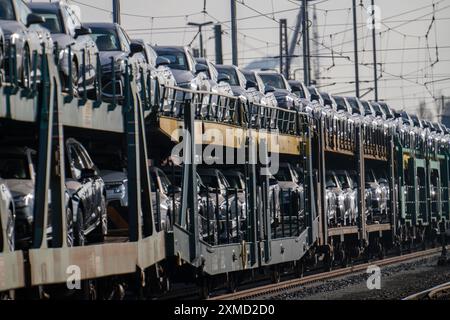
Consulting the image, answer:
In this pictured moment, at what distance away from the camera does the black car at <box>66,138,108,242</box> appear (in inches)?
569

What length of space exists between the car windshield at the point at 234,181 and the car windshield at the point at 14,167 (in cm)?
1075

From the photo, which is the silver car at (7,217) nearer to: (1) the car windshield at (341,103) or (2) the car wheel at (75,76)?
(2) the car wheel at (75,76)

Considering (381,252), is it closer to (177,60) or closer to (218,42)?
(177,60)

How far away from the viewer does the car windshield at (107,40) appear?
68.9ft

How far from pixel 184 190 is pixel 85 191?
3723mm

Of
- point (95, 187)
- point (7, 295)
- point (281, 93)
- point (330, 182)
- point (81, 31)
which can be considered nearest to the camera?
point (7, 295)

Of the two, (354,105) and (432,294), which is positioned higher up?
(354,105)

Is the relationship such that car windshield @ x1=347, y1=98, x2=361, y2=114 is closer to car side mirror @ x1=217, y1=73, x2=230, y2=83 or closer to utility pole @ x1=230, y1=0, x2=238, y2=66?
utility pole @ x1=230, y1=0, x2=238, y2=66

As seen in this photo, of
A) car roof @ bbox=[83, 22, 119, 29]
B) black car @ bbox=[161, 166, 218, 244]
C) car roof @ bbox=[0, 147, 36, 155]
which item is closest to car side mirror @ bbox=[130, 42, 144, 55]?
car roof @ bbox=[83, 22, 119, 29]

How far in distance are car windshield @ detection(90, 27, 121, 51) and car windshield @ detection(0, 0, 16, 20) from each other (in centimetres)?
618

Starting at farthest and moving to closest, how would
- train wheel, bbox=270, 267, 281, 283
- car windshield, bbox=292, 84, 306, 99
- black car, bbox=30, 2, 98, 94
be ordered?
car windshield, bbox=292, 84, 306, 99 < train wheel, bbox=270, 267, 281, 283 < black car, bbox=30, 2, 98, 94

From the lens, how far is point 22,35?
13508 mm

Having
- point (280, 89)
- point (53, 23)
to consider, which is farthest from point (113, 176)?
point (280, 89)
